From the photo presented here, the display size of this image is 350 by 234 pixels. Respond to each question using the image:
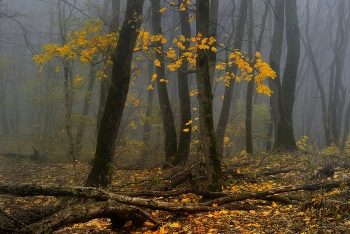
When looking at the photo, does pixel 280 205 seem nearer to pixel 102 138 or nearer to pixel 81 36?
pixel 102 138

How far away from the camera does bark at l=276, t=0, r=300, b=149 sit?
13.8 meters

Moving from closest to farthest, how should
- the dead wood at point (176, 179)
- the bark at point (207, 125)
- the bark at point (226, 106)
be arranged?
1. the bark at point (207, 125)
2. the dead wood at point (176, 179)
3. the bark at point (226, 106)

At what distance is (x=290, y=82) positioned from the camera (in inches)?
556

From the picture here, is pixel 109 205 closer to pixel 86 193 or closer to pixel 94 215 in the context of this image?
pixel 94 215

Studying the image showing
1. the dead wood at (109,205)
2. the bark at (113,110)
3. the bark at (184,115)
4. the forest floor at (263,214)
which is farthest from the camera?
the bark at (184,115)

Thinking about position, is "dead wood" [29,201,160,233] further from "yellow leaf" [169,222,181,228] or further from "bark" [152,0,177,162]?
"bark" [152,0,177,162]

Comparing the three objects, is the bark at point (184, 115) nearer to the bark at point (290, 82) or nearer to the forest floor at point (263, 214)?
the forest floor at point (263, 214)

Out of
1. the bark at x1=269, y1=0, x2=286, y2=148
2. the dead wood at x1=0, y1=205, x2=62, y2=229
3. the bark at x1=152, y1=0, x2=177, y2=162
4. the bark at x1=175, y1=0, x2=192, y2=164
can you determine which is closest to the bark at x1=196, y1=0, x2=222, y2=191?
the dead wood at x1=0, y1=205, x2=62, y2=229

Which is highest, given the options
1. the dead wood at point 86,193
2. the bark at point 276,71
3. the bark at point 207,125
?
the bark at point 276,71

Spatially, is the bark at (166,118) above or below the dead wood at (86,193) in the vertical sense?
above

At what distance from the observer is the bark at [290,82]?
1381 cm

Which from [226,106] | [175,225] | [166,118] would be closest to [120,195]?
[175,225]

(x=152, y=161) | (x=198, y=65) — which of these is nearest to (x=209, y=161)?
(x=198, y=65)

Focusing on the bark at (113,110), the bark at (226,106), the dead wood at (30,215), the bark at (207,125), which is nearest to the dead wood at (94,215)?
the dead wood at (30,215)
